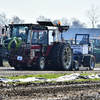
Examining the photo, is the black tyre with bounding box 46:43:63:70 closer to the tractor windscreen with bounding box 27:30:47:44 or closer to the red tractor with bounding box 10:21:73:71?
the red tractor with bounding box 10:21:73:71

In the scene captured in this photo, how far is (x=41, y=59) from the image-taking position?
1997 centimetres

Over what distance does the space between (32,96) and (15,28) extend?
41.9ft

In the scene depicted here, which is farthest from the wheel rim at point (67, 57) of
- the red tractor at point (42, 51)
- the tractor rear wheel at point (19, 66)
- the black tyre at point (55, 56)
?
the tractor rear wheel at point (19, 66)

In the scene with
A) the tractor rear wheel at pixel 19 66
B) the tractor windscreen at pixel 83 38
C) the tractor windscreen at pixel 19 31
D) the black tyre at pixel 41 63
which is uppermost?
the tractor windscreen at pixel 19 31

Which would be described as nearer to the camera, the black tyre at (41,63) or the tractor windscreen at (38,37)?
the black tyre at (41,63)

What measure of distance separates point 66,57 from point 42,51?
1.76 meters

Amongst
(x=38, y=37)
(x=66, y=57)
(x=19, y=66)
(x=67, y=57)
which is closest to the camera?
(x=38, y=37)

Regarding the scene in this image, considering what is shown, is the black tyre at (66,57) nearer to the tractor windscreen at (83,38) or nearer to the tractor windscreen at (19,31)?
the tractor windscreen at (19,31)

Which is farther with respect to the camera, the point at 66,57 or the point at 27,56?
the point at 66,57

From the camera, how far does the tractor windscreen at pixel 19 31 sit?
2047 cm

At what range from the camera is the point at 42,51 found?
20.6m

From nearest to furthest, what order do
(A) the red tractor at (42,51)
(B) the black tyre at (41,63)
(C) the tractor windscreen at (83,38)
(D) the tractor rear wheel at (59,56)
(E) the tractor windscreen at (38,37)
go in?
(B) the black tyre at (41,63), (A) the red tractor at (42,51), (E) the tractor windscreen at (38,37), (D) the tractor rear wheel at (59,56), (C) the tractor windscreen at (83,38)

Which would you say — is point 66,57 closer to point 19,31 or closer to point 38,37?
point 38,37

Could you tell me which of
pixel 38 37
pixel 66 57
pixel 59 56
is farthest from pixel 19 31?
pixel 66 57
